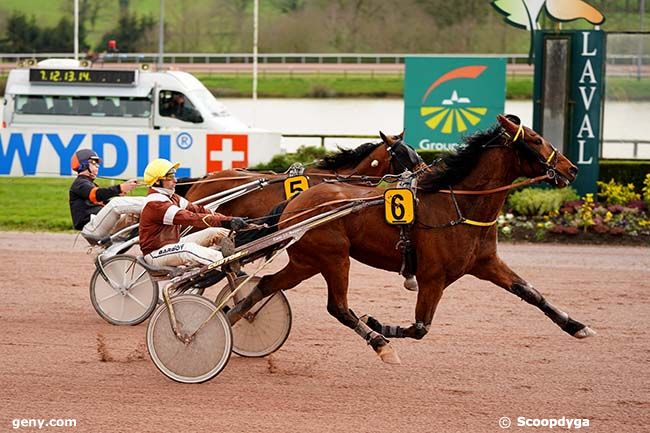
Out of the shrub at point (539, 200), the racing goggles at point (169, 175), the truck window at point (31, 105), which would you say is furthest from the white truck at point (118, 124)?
the racing goggles at point (169, 175)

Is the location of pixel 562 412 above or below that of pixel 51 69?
below

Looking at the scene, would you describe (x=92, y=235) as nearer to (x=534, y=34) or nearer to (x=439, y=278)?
(x=439, y=278)

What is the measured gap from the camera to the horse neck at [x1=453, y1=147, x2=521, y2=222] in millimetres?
7203

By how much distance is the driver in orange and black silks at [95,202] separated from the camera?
28.7 ft

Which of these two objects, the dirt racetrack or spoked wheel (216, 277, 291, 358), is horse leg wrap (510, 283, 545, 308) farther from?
spoked wheel (216, 277, 291, 358)

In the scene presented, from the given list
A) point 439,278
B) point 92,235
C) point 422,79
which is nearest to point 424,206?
point 439,278

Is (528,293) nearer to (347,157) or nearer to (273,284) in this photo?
(273,284)

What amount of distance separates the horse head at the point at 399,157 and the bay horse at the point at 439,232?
1.59m

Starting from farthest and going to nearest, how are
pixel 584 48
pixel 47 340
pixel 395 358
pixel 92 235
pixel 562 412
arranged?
pixel 584 48, pixel 92 235, pixel 47 340, pixel 395 358, pixel 562 412

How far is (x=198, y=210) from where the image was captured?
7520 millimetres

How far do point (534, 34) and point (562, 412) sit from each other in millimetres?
9022

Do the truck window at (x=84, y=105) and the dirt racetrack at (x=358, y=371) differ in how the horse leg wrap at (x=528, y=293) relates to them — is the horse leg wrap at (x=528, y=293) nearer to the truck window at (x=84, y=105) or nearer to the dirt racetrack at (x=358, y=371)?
the dirt racetrack at (x=358, y=371)

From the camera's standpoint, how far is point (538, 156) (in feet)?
23.5

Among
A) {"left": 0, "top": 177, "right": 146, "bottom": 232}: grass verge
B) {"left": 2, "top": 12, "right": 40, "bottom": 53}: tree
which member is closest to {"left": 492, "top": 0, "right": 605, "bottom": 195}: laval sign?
{"left": 0, "top": 177, "right": 146, "bottom": 232}: grass verge
